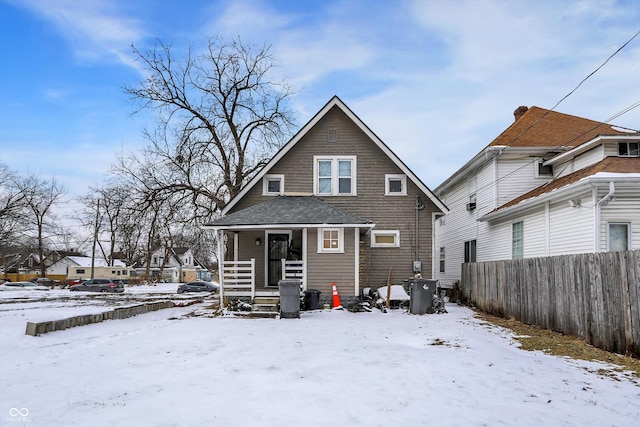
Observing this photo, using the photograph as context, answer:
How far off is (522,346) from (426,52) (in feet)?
36.4

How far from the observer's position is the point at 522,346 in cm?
898

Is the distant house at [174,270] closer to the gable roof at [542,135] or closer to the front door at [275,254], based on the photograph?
the front door at [275,254]

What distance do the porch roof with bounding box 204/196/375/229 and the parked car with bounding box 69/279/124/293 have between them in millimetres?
23675

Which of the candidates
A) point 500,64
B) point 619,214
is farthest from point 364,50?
point 619,214

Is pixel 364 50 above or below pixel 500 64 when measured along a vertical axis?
above

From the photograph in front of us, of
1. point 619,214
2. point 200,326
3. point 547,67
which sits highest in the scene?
point 547,67

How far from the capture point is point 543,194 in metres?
14.4

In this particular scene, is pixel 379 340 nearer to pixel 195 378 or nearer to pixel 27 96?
pixel 195 378

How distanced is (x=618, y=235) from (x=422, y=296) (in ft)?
18.8

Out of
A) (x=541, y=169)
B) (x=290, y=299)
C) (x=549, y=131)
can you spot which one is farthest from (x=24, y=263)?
(x=549, y=131)

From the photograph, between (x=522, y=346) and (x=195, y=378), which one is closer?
(x=195, y=378)

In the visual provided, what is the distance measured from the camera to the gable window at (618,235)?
496 inches

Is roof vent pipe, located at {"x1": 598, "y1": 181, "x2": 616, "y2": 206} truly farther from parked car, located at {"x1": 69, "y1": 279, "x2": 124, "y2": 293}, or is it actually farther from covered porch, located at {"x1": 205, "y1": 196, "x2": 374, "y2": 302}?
parked car, located at {"x1": 69, "y1": 279, "x2": 124, "y2": 293}

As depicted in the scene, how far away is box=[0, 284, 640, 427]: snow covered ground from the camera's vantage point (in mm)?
4801
